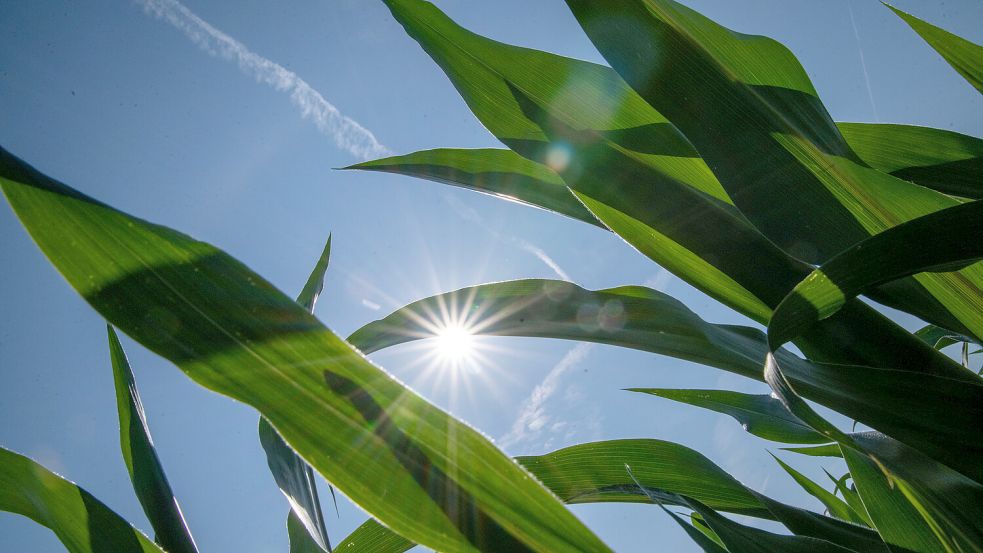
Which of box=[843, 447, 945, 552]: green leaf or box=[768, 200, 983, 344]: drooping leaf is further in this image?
box=[843, 447, 945, 552]: green leaf

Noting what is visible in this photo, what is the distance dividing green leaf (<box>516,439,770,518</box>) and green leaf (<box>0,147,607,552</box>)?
32 centimetres

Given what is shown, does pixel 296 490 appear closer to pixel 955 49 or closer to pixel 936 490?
pixel 936 490

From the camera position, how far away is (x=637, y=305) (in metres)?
0.47

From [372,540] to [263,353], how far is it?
0.99 ft

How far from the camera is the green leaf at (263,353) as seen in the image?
206mm

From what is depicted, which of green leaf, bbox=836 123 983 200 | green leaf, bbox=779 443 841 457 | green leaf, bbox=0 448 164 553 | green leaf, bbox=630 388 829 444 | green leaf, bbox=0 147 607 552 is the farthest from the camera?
green leaf, bbox=779 443 841 457

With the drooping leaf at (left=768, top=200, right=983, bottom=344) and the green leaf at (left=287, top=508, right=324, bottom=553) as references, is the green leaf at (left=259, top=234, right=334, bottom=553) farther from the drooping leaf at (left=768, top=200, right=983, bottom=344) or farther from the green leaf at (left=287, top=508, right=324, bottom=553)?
the drooping leaf at (left=768, top=200, right=983, bottom=344)

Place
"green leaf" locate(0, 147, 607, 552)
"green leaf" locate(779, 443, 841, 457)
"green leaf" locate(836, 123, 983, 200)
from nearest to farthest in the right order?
"green leaf" locate(0, 147, 607, 552) < "green leaf" locate(836, 123, 983, 200) < "green leaf" locate(779, 443, 841, 457)

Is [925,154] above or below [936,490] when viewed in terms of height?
above

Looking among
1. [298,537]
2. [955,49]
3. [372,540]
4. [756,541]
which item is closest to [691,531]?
[756,541]

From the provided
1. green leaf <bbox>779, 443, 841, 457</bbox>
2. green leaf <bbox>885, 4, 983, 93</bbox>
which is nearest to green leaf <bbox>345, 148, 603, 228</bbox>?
green leaf <bbox>885, 4, 983, 93</bbox>

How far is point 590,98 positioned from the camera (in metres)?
0.49

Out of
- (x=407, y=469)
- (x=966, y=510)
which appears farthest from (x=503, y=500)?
(x=966, y=510)

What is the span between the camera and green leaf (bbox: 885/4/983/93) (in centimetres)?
47
